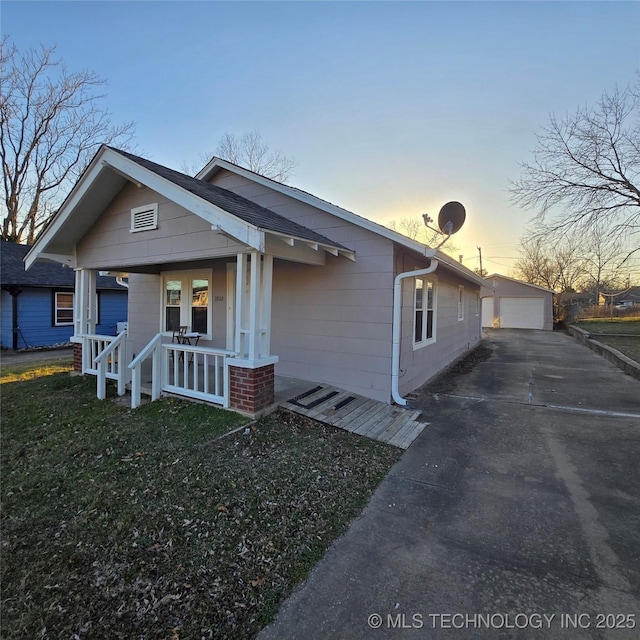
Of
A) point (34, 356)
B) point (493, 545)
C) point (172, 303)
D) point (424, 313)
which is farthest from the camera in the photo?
point (34, 356)

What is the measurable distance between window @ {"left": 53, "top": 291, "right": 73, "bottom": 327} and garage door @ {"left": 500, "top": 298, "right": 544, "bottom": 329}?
88.8ft

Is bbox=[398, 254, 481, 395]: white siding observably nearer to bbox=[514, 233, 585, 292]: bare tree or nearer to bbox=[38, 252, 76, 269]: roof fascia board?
bbox=[38, 252, 76, 269]: roof fascia board

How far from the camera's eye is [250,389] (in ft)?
16.8

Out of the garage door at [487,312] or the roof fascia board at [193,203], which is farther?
the garage door at [487,312]

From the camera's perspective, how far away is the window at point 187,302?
822 centimetres

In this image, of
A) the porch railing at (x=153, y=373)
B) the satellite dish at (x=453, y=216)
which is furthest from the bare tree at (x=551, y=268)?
the porch railing at (x=153, y=373)

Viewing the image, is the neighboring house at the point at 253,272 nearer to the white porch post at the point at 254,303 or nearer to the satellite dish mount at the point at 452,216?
the white porch post at the point at 254,303

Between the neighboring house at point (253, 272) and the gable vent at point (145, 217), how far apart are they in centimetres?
3

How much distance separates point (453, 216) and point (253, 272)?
4.50m

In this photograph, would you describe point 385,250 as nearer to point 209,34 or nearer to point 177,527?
point 177,527

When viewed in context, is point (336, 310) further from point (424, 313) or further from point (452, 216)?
point (452, 216)

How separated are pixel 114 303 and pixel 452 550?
17788 mm

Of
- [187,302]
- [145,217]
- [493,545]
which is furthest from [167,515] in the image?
[187,302]

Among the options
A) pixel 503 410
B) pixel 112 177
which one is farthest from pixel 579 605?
pixel 112 177
